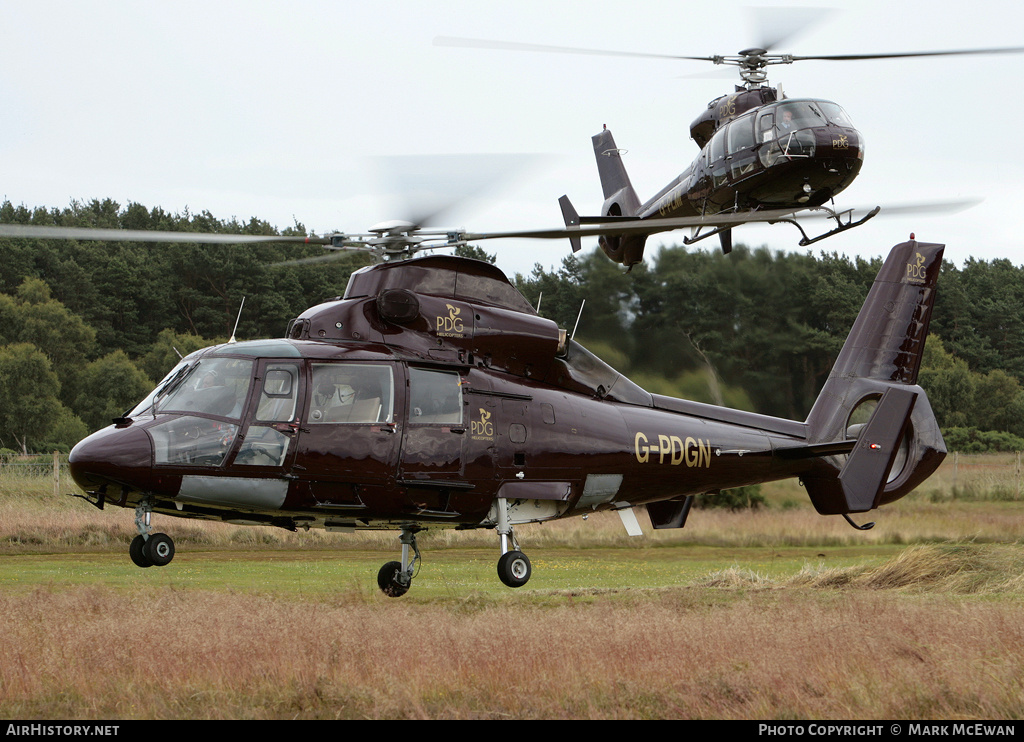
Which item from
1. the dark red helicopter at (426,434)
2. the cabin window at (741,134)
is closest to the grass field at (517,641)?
the dark red helicopter at (426,434)

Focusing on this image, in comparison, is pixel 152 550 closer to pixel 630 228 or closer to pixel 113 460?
pixel 113 460

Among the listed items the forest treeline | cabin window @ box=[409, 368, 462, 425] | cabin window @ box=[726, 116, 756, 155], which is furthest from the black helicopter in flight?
the forest treeline

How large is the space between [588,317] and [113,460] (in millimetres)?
23840

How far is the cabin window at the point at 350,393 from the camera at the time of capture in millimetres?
12023

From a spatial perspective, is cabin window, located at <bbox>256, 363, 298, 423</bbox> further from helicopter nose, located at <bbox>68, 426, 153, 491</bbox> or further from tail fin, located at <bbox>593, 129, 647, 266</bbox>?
tail fin, located at <bbox>593, 129, 647, 266</bbox>

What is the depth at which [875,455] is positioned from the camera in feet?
52.6

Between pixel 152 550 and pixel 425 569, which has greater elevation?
pixel 152 550

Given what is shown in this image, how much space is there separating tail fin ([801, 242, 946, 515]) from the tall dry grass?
192 cm

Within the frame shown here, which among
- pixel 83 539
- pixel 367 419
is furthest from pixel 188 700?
pixel 83 539

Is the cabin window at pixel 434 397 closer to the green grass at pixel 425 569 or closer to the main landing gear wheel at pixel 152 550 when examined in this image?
the main landing gear wheel at pixel 152 550

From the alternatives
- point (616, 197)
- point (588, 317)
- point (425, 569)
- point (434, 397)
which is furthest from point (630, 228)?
point (588, 317)
